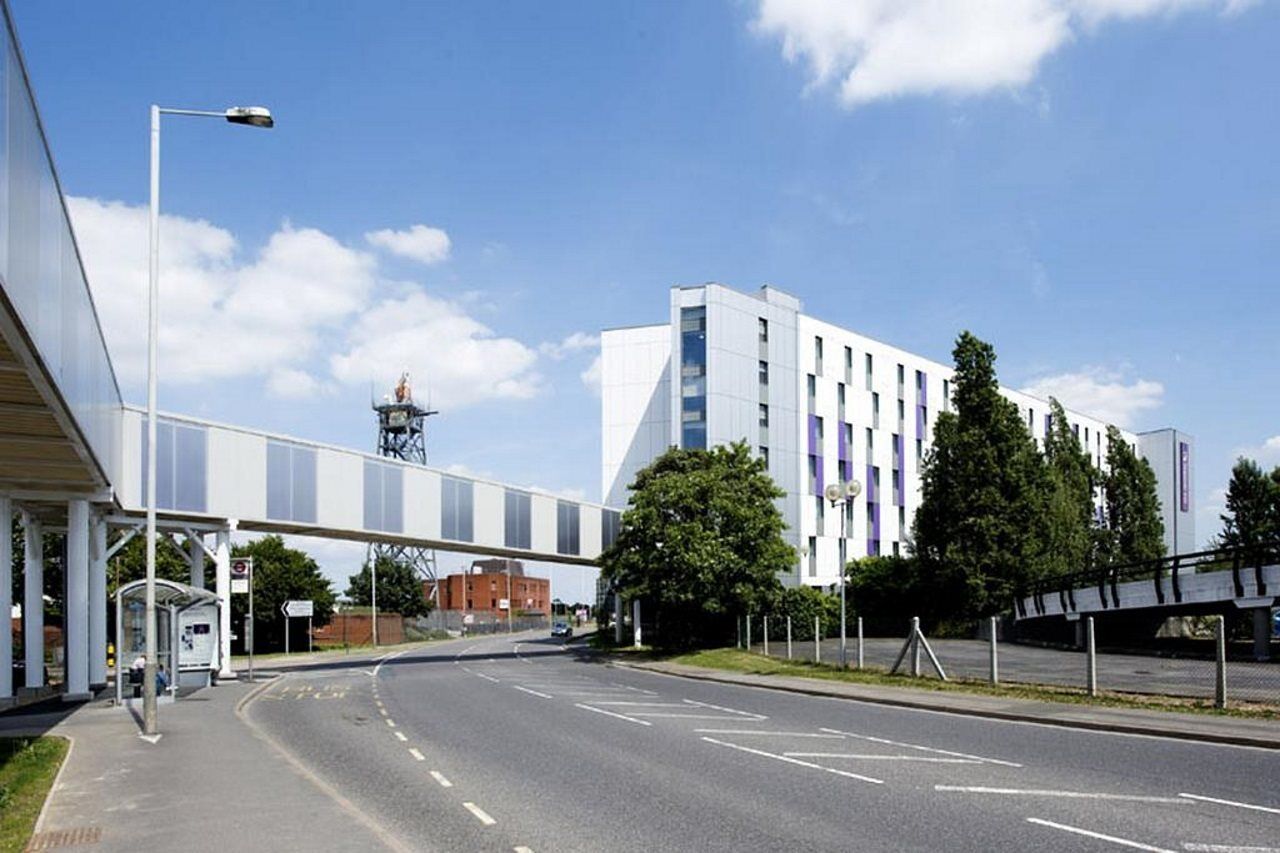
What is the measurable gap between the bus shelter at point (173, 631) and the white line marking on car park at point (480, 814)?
1763 cm

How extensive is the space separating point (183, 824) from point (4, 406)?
24.0ft

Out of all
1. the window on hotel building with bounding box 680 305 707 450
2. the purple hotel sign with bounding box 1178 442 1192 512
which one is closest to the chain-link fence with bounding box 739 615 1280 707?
the window on hotel building with bounding box 680 305 707 450

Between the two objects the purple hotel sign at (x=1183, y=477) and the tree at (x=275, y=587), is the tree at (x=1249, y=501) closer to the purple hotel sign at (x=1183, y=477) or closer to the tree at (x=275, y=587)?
the purple hotel sign at (x=1183, y=477)

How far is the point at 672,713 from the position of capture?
23312mm

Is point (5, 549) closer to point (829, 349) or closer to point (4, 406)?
point (4, 406)

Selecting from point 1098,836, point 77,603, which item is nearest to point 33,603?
point 77,603

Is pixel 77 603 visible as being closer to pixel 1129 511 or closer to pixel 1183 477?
pixel 1129 511

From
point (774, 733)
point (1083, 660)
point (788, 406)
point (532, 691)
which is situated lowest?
point (532, 691)

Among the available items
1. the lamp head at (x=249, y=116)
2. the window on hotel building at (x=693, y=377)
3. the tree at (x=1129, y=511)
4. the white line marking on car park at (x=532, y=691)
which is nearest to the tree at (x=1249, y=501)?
the tree at (x=1129, y=511)

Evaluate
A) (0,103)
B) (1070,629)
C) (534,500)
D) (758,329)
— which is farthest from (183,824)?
(758,329)

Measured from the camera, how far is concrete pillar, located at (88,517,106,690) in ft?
112

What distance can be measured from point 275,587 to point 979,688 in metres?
58.4

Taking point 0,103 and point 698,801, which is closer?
point 0,103

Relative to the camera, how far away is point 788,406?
216ft
